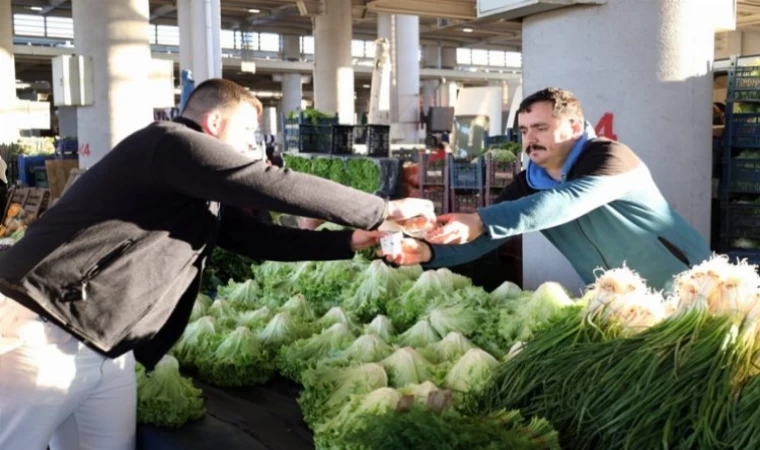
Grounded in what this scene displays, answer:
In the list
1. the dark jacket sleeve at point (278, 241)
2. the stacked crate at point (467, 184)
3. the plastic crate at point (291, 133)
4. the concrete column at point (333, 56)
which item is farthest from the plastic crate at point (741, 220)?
the concrete column at point (333, 56)

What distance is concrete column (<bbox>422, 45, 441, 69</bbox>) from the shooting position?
43.3m

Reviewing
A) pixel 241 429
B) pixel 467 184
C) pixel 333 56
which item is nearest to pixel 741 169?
pixel 467 184

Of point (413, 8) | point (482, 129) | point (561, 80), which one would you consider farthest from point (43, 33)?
point (561, 80)

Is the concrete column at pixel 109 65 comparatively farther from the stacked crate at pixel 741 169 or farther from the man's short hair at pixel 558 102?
the man's short hair at pixel 558 102

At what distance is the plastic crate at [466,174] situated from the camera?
6.29m

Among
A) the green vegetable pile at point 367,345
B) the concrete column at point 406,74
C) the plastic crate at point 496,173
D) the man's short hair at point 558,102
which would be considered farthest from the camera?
the concrete column at point 406,74

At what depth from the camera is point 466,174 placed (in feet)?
21.0

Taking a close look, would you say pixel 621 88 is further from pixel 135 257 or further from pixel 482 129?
pixel 482 129

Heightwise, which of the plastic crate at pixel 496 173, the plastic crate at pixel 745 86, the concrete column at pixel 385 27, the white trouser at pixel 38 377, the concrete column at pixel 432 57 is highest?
the concrete column at pixel 432 57

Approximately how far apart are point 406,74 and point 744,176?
16870mm

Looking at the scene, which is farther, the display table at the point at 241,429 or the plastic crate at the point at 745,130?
the plastic crate at the point at 745,130

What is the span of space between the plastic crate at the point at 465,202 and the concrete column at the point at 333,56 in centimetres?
1500

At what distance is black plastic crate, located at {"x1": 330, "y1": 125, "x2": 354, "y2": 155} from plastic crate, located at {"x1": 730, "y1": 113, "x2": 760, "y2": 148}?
3.97m

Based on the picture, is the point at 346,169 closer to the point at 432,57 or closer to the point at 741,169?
the point at 741,169
